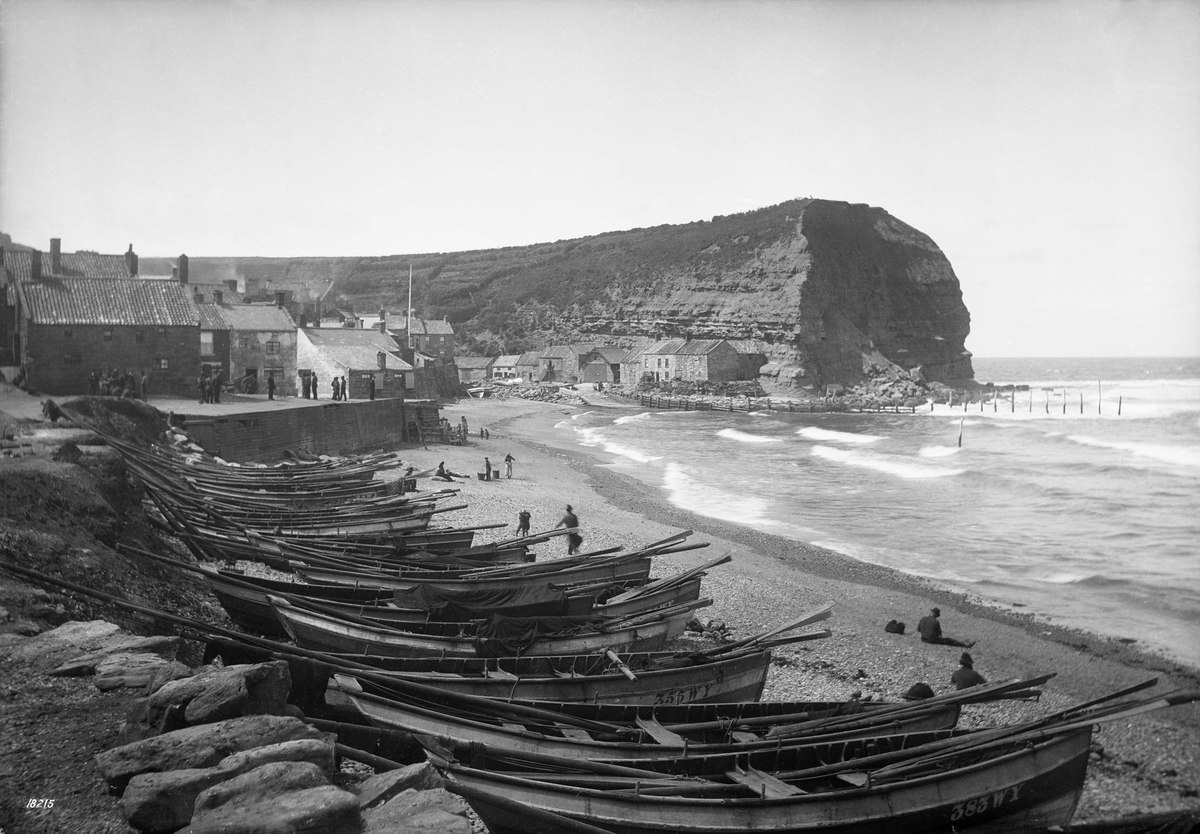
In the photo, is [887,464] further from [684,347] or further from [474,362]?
[474,362]

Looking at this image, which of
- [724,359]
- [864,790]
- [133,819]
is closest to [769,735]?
[864,790]

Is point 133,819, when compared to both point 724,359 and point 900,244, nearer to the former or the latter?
point 724,359

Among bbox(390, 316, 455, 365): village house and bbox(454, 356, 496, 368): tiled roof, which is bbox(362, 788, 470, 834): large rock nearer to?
bbox(390, 316, 455, 365): village house

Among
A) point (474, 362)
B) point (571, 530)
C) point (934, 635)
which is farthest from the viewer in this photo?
point (474, 362)

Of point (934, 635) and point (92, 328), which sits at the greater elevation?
point (92, 328)

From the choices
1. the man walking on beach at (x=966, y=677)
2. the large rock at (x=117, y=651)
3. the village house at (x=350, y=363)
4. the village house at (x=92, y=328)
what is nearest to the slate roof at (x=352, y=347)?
the village house at (x=350, y=363)

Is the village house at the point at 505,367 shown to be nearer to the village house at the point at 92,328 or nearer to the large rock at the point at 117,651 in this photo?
the village house at the point at 92,328

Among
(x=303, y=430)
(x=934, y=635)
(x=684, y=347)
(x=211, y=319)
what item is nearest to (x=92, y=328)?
(x=303, y=430)

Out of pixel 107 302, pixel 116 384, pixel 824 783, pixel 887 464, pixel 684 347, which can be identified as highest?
pixel 684 347
